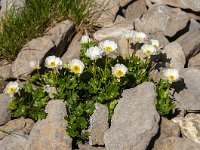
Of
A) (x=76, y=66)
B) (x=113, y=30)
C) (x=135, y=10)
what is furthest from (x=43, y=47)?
(x=135, y=10)

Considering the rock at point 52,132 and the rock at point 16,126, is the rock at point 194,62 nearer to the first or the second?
the rock at point 52,132

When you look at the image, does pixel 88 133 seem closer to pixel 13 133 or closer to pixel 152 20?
pixel 13 133

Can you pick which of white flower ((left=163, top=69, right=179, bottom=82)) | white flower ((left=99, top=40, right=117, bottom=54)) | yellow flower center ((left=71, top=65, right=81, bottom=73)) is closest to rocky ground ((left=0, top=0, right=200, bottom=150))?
white flower ((left=163, top=69, right=179, bottom=82))

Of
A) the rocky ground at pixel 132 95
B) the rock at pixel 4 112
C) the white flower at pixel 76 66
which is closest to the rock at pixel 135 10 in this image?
the rocky ground at pixel 132 95

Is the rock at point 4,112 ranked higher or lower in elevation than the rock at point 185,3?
lower

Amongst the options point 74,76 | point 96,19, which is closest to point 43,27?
point 96,19
